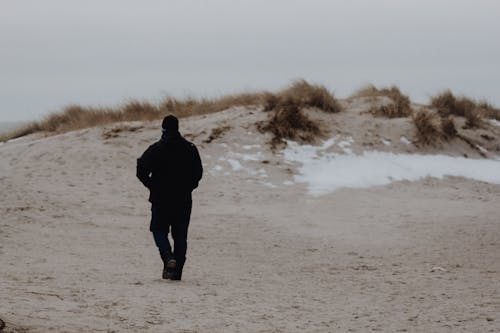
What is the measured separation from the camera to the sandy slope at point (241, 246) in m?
6.46

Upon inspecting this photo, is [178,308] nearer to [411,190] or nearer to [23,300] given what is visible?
[23,300]

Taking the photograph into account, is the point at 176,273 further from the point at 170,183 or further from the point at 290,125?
the point at 290,125

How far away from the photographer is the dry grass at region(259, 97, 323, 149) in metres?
18.9

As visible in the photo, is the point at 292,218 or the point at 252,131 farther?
the point at 252,131

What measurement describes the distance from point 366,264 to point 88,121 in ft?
43.8

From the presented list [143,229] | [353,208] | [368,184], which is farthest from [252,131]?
[143,229]

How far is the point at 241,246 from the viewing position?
1123 centimetres

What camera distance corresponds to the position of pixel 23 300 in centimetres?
621

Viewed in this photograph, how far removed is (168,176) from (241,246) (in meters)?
3.55

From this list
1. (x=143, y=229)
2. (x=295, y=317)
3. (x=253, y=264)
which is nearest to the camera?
(x=295, y=317)

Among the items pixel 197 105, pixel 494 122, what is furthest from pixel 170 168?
pixel 494 122

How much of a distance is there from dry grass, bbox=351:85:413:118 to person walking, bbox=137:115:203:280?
1357 centimetres

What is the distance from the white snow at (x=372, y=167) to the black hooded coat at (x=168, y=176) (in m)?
8.36

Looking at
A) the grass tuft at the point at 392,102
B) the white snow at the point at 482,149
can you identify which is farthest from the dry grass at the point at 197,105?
the white snow at the point at 482,149
